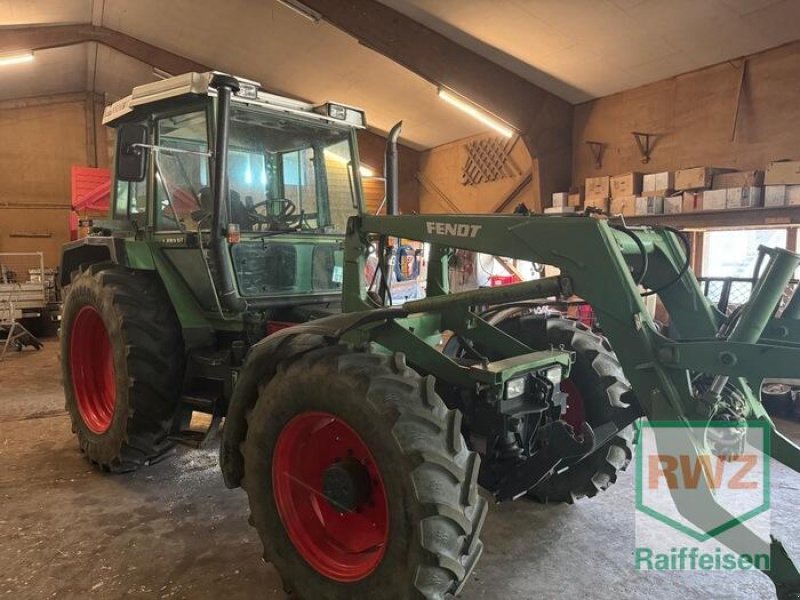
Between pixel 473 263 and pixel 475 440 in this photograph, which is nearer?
pixel 475 440

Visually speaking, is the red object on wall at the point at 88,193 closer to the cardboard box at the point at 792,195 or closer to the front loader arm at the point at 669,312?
the front loader arm at the point at 669,312

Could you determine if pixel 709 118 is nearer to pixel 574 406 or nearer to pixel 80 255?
pixel 574 406

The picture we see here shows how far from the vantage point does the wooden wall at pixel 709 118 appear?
6.43 metres

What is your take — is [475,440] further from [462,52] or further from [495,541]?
[462,52]

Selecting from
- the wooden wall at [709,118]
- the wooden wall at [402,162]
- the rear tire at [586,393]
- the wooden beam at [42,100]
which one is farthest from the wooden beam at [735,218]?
the wooden beam at [42,100]

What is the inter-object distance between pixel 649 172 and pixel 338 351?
23.1 feet

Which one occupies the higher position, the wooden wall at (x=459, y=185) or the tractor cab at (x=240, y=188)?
the wooden wall at (x=459, y=185)

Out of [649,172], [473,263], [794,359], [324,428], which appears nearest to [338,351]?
[324,428]

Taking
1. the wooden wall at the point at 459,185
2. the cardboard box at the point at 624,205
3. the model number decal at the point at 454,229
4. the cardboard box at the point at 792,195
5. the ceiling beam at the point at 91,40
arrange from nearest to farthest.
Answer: the model number decal at the point at 454,229
the cardboard box at the point at 792,195
the cardboard box at the point at 624,205
the ceiling beam at the point at 91,40
the wooden wall at the point at 459,185

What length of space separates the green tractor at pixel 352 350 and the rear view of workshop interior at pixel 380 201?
3 centimetres

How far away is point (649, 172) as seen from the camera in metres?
8.02

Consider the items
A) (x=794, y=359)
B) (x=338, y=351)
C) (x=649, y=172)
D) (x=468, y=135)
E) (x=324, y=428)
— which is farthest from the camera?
(x=468, y=135)

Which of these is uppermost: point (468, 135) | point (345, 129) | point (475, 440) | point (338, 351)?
point (468, 135)

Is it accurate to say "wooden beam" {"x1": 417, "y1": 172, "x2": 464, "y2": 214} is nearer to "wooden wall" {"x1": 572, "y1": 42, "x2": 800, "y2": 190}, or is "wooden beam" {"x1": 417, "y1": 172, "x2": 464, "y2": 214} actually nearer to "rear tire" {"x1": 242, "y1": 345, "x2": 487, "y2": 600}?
"wooden wall" {"x1": 572, "y1": 42, "x2": 800, "y2": 190}
